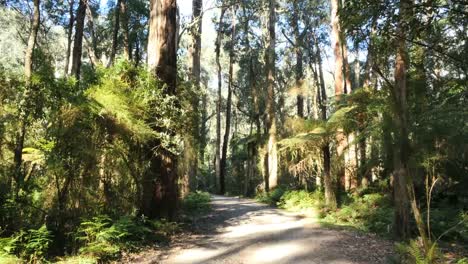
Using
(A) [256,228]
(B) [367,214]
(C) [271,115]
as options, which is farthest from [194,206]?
(C) [271,115]

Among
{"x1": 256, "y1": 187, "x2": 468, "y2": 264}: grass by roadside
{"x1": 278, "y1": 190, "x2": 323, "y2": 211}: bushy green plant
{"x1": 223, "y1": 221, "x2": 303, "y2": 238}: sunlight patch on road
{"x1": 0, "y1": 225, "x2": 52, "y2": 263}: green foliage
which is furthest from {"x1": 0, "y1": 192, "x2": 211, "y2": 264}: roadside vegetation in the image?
{"x1": 278, "y1": 190, "x2": 323, "y2": 211}: bushy green plant

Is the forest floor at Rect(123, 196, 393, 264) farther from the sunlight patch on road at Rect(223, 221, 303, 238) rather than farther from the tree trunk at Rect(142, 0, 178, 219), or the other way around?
the tree trunk at Rect(142, 0, 178, 219)

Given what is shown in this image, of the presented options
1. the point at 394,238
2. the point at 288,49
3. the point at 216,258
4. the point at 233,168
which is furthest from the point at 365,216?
the point at 233,168

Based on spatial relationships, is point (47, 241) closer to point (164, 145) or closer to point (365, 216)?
point (164, 145)

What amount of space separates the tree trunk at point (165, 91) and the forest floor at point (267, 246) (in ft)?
3.11

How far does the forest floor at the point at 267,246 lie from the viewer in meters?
6.86

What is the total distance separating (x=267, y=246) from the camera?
775 cm

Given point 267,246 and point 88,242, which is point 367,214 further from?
point 88,242

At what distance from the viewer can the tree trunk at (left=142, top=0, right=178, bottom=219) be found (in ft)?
30.4

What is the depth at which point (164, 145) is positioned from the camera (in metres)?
9.02

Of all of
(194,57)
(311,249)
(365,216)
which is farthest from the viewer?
(194,57)

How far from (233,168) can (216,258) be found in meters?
34.3

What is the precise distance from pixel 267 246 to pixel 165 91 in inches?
168

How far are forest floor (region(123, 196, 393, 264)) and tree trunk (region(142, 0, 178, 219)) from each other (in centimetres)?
95
